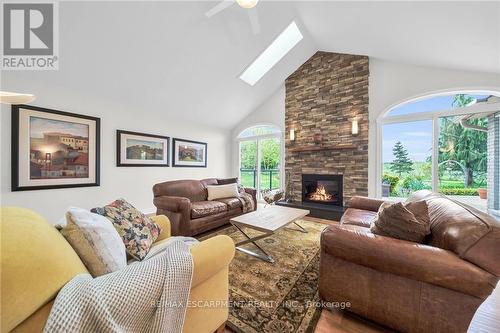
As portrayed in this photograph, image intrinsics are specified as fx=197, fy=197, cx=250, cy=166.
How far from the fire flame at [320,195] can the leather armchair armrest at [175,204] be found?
3070 mm

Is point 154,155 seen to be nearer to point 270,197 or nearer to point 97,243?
point 270,197

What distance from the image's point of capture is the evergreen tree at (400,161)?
12.5 ft

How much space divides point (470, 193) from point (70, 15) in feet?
20.8

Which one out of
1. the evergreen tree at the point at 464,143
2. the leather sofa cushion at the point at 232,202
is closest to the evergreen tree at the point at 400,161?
the evergreen tree at the point at 464,143

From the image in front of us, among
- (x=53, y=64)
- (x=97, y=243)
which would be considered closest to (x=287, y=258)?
(x=97, y=243)

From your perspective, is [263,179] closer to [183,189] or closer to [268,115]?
[268,115]

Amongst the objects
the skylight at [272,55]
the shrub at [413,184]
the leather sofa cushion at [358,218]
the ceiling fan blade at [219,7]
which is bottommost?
the leather sofa cushion at [358,218]

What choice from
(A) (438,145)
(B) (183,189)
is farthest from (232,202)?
(A) (438,145)

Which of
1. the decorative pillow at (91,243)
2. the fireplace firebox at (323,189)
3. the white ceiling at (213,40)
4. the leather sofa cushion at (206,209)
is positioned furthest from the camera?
the fireplace firebox at (323,189)

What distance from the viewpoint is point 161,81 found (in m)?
3.67

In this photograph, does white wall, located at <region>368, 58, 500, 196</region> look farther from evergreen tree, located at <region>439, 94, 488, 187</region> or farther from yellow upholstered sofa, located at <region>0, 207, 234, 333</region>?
yellow upholstered sofa, located at <region>0, 207, 234, 333</region>

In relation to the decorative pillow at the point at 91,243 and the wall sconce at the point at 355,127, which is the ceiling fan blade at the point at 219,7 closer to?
the decorative pillow at the point at 91,243

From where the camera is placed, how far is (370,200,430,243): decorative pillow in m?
1.38

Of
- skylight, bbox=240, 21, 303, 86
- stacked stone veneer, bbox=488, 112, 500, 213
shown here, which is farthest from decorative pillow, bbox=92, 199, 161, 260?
stacked stone veneer, bbox=488, 112, 500, 213
